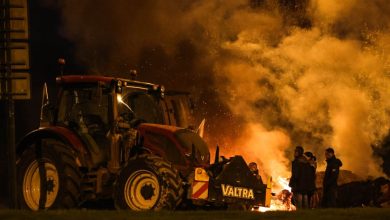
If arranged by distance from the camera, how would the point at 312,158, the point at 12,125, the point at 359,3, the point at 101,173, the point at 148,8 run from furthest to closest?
the point at 148,8, the point at 359,3, the point at 312,158, the point at 101,173, the point at 12,125

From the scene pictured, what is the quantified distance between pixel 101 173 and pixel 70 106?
163 centimetres

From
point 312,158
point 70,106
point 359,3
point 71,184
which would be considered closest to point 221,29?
point 359,3

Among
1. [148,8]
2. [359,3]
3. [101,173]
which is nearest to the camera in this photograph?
[101,173]

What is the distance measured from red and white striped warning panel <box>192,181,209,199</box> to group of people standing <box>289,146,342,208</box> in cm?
336

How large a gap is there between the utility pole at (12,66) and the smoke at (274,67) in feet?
37.1

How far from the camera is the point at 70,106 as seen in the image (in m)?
14.9

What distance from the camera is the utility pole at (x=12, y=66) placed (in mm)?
12938

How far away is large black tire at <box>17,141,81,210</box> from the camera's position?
13672mm

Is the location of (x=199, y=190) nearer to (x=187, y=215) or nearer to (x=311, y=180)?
(x=187, y=215)

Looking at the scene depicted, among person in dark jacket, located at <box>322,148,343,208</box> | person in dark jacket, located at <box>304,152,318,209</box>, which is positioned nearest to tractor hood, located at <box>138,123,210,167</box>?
person in dark jacket, located at <box>304,152,318,209</box>

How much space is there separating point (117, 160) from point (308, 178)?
4150mm

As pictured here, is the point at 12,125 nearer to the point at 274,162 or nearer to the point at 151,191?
the point at 151,191

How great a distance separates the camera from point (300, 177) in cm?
1634

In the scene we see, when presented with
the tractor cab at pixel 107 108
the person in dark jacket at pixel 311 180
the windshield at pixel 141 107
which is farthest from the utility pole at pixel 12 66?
the person in dark jacket at pixel 311 180
